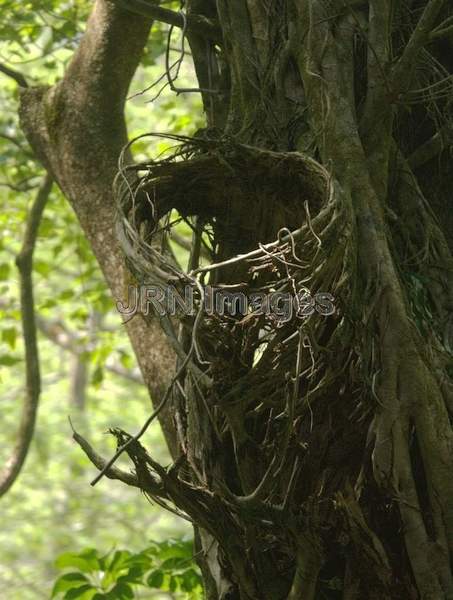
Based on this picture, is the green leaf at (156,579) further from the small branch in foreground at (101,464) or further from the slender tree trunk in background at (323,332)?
the small branch in foreground at (101,464)

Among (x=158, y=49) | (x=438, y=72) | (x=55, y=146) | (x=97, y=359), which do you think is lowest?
(x=438, y=72)

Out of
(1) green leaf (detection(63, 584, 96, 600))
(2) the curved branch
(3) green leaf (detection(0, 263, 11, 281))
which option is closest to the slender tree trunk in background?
(1) green leaf (detection(63, 584, 96, 600))

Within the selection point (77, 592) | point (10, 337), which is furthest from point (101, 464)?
point (10, 337)

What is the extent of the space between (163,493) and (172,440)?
1.31 feet

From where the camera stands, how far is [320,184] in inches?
72.6

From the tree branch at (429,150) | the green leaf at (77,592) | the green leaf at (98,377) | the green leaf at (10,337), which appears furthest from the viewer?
the green leaf at (98,377)

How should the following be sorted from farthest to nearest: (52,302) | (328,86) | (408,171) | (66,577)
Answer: (52,302), (66,577), (408,171), (328,86)

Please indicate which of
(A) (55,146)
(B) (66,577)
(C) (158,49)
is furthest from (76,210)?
(C) (158,49)

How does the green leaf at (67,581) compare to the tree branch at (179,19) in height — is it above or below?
below

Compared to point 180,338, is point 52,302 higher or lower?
higher

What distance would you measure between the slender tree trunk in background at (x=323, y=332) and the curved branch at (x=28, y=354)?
4.17ft

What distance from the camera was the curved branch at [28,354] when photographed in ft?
11.4

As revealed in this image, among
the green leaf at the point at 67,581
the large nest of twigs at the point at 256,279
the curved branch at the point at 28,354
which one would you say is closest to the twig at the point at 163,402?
the large nest of twigs at the point at 256,279

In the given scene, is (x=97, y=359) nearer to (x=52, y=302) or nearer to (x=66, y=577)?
(x=52, y=302)
